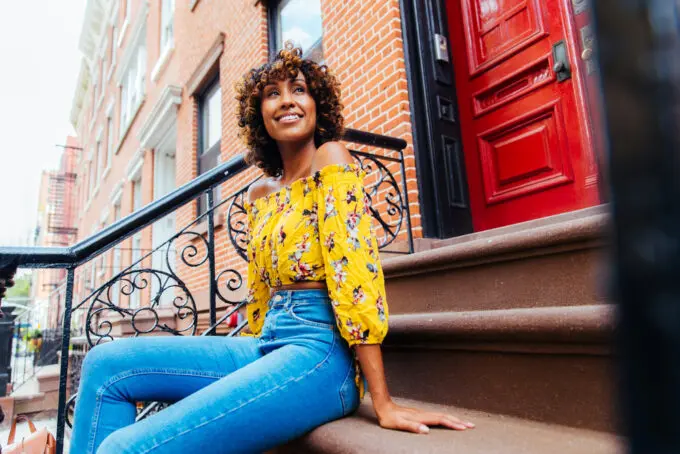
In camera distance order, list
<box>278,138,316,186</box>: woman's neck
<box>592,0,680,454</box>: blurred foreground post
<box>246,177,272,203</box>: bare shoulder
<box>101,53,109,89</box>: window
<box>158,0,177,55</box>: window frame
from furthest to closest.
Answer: <box>101,53,109,89</box>: window
<box>158,0,177,55</box>: window frame
<box>246,177,272,203</box>: bare shoulder
<box>278,138,316,186</box>: woman's neck
<box>592,0,680,454</box>: blurred foreground post

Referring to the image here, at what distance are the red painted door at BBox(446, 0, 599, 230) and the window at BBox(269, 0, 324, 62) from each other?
1.69 metres

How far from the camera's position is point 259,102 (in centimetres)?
207

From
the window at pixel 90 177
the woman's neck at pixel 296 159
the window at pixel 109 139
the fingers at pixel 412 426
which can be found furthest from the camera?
the window at pixel 90 177

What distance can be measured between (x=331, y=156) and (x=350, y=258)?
410mm

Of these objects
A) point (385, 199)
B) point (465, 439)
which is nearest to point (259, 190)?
point (465, 439)

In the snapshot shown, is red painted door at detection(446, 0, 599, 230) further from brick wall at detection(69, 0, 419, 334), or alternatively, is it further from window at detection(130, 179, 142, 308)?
window at detection(130, 179, 142, 308)

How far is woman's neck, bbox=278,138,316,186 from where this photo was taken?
1.92 m

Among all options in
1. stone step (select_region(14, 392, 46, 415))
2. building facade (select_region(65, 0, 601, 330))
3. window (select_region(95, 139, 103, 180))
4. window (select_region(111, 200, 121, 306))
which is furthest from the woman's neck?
window (select_region(95, 139, 103, 180))

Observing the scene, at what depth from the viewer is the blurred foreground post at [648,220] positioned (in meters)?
0.22

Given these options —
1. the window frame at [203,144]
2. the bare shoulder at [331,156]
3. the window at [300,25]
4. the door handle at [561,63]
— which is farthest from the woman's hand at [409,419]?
the window frame at [203,144]

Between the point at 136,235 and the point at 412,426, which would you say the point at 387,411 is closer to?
the point at 412,426

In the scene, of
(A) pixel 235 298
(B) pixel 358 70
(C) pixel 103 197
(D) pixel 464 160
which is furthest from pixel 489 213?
(C) pixel 103 197

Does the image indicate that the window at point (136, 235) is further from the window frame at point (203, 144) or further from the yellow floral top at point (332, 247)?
the yellow floral top at point (332, 247)

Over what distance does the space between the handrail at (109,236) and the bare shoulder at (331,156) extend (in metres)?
1.10
